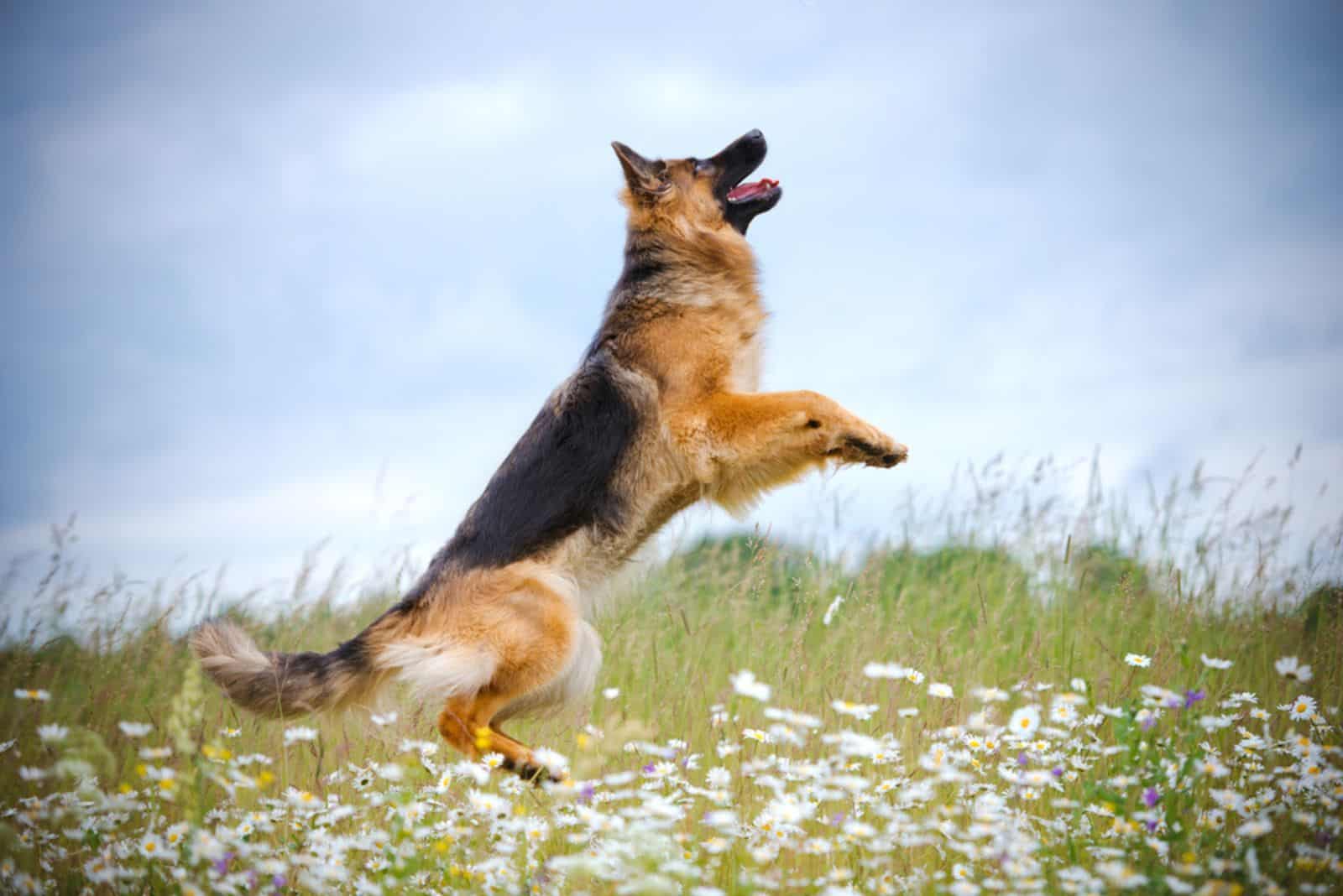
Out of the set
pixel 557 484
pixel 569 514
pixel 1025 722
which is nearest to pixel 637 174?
pixel 557 484

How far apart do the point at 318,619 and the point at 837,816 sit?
567 cm

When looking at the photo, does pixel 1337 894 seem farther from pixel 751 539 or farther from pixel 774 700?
pixel 751 539

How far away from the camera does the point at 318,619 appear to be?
7.93 metres

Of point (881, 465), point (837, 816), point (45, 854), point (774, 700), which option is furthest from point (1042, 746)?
point (45, 854)

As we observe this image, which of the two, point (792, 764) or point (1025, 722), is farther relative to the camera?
point (1025, 722)

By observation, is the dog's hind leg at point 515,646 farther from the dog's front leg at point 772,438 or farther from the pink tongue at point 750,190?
the pink tongue at point 750,190

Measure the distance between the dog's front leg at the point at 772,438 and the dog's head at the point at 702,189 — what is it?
4.50 feet

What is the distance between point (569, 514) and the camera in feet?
15.5

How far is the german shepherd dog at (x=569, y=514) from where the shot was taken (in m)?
4.56

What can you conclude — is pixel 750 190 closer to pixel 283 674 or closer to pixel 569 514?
pixel 569 514

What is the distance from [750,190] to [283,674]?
12.0ft

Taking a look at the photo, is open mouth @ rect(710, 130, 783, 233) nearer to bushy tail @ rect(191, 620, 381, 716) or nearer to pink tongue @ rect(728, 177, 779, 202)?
pink tongue @ rect(728, 177, 779, 202)

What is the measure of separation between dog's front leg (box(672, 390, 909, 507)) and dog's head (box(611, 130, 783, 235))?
137 cm

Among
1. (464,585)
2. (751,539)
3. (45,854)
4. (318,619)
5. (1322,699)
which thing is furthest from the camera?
(318,619)
